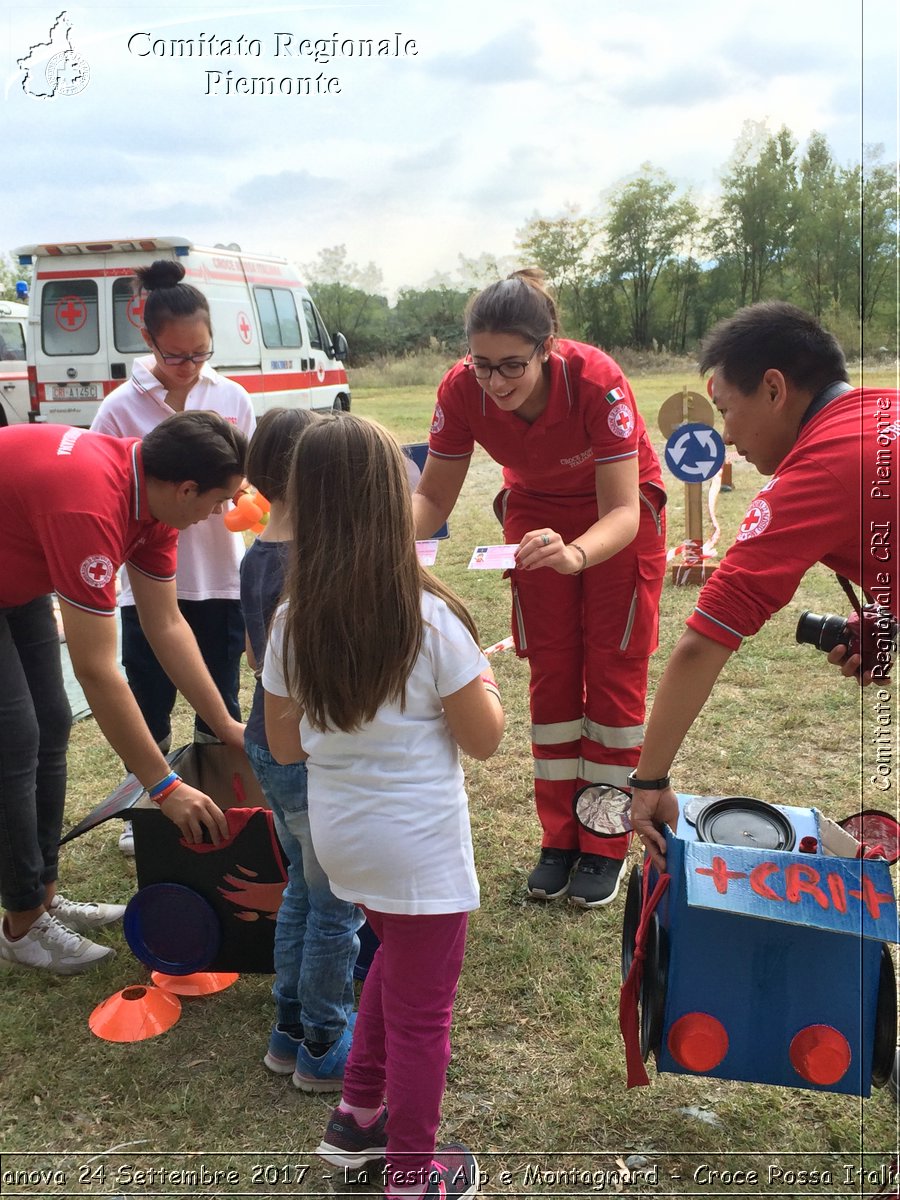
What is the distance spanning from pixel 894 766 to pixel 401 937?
9.02 feet

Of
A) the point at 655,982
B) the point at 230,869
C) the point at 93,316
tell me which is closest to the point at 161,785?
the point at 230,869

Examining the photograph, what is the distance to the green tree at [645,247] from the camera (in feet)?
70.9

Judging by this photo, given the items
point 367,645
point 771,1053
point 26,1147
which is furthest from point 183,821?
point 771,1053

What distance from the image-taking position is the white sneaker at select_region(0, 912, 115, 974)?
247 centimetres

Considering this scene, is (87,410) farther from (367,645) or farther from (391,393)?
(391,393)

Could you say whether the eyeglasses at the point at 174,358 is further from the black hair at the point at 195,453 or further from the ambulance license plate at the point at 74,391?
the ambulance license plate at the point at 74,391

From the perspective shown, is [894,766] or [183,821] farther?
[894,766]

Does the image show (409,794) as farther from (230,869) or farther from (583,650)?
(583,650)

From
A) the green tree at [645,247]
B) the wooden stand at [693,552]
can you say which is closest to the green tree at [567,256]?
the green tree at [645,247]

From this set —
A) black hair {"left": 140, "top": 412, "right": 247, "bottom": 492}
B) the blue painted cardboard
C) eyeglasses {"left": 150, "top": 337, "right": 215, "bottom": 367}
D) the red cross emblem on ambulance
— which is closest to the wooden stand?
eyeglasses {"left": 150, "top": 337, "right": 215, "bottom": 367}

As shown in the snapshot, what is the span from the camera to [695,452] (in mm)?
5801

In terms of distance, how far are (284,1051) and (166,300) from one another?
81.8 inches

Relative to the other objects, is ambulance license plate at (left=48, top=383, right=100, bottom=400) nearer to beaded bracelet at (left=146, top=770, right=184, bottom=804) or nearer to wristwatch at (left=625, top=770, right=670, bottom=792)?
beaded bracelet at (left=146, top=770, right=184, bottom=804)

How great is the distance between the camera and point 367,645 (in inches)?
59.1
